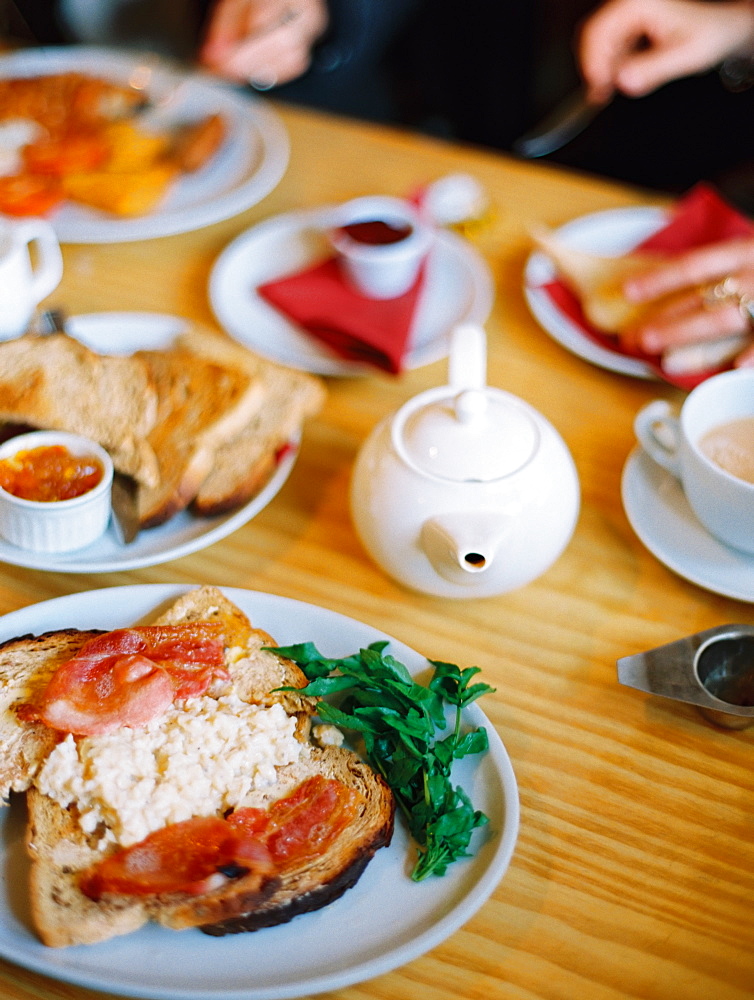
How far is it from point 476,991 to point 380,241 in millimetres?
1282

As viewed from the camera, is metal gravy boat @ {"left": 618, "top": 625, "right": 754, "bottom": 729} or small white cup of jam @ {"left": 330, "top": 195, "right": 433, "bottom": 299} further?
small white cup of jam @ {"left": 330, "top": 195, "right": 433, "bottom": 299}

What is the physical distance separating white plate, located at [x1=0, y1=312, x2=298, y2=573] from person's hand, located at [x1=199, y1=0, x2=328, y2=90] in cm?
112

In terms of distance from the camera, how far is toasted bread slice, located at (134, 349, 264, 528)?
1.23m

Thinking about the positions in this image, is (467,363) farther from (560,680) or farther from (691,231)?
(691,231)

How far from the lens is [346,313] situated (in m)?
1.62

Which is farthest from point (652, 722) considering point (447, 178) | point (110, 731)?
point (447, 178)

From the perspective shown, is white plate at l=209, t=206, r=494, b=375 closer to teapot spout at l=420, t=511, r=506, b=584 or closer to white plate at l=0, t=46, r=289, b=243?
white plate at l=0, t=46, r=289, b=243

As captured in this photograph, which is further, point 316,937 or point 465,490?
Result: point 465,490

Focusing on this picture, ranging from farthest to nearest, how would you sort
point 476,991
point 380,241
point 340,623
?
point 380,241
point 340,623
point 476,991

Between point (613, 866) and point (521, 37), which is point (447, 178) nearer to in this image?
point (521, 37)

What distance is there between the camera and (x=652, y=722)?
1081mm

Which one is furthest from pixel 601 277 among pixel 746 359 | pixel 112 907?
pixel 112 907

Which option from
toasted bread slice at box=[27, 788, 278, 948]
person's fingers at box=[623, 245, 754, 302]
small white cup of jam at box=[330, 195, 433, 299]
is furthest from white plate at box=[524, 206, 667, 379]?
toasted bread slice at box=[27, 788, 278, 948]

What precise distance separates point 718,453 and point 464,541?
436mm
